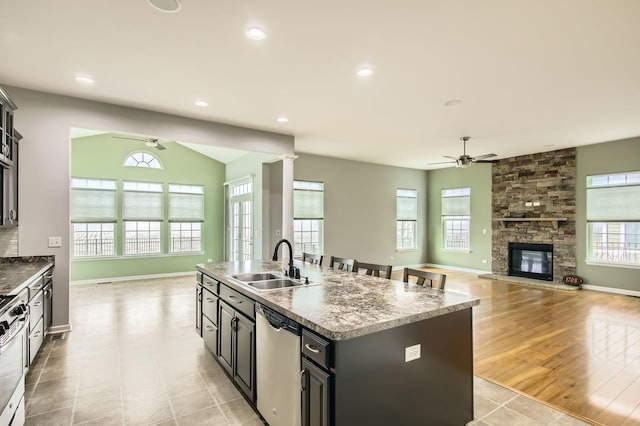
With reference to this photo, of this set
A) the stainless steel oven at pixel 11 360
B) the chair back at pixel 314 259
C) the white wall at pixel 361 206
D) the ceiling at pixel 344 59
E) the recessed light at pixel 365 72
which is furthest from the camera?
the white wall at pixel 361 206

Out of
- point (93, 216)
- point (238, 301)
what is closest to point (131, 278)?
point (93, 216)

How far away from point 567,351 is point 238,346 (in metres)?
3.54

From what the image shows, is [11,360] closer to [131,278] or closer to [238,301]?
[238,301]

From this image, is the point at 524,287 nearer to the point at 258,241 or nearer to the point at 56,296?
the point at 258,241

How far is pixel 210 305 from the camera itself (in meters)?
3.31

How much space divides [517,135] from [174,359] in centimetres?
649

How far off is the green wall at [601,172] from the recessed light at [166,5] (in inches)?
318

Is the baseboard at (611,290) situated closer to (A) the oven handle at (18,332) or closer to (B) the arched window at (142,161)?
(A) the oven handle at (18,332)

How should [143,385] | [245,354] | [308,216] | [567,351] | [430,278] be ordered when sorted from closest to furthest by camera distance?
[245,354] < [430,278] < [143,385] < [567,351] < [308,216]

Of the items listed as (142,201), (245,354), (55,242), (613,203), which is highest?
(142,201)

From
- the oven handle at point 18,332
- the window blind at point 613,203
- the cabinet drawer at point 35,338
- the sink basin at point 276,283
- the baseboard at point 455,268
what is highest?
the window blind at point 613,203

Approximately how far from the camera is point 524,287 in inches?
280

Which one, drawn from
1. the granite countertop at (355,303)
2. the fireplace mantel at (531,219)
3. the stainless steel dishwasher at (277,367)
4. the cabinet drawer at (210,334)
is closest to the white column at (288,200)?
the cabinet drawer at (210,334)

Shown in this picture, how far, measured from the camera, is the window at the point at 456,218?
9.26 m
